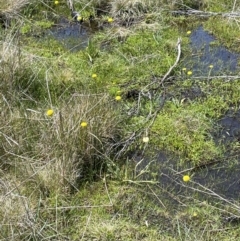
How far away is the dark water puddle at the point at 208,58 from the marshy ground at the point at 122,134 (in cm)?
1

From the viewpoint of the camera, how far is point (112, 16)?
5777mm

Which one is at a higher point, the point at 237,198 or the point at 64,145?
the point at 64,145

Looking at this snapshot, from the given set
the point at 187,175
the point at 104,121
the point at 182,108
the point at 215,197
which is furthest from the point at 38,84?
the point at 215,197

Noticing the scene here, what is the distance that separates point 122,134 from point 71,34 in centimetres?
219

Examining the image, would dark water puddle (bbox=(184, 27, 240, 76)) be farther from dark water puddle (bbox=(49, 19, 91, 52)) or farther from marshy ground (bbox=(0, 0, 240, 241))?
dark water puddle (bbox=(49, 19, 91, 52))

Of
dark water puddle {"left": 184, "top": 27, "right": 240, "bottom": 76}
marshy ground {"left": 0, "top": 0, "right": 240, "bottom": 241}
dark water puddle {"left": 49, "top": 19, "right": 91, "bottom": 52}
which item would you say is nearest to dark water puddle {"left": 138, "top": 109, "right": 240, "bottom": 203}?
marshy ground {"left": 0, "top": 0, "right": 240, "bottom": 241}

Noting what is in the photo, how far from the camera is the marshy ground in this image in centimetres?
317

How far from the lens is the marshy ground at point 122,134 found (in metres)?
3.17

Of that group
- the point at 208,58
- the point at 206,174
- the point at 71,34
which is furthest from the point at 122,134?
the point at 71,34

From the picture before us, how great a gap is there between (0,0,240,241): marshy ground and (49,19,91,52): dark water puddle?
0.10ft

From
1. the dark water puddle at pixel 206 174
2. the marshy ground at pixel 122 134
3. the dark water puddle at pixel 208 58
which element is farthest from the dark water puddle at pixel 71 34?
the dark water puddle at pixel 206 174

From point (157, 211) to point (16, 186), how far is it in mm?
992

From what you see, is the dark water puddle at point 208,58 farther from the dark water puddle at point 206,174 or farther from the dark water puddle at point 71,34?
the dark water puddle at point 71,34

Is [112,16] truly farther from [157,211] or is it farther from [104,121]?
[157,211]
